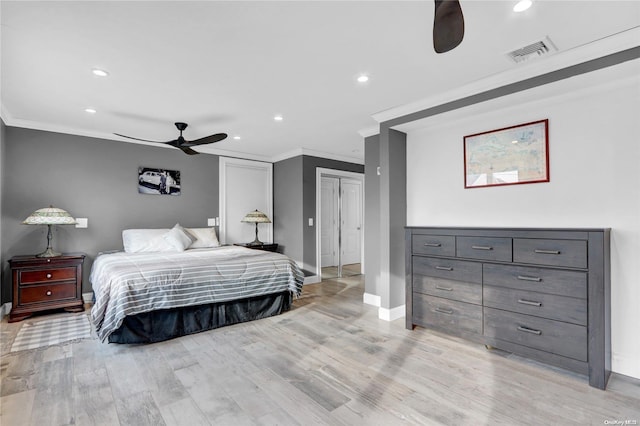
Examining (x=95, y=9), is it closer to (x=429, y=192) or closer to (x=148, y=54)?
(x=148, y=54)

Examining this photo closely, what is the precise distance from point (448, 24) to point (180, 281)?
3013 mm

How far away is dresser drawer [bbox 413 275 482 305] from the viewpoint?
9.13 feet

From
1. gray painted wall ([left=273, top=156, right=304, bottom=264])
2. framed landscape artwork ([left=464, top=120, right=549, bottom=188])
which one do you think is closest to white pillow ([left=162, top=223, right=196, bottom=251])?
gray painted wall ([left=273, top=156, right=304, bottom=264])

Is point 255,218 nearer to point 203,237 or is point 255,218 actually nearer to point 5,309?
point 203,237

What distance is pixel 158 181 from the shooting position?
491cm

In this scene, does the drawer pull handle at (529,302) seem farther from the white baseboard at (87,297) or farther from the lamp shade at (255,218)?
the white baseboard at (87,297)

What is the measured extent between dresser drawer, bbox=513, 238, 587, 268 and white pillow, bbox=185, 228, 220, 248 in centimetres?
411

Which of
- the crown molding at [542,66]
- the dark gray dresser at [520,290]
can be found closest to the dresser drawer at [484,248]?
the dark gray dresser at [520,290]

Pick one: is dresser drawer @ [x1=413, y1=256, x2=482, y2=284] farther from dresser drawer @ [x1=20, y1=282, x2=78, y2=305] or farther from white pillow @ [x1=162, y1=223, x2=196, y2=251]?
dresser drawer @ [x1=20, y1=282, x2=78, y2=305]

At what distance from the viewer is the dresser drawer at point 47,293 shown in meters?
3.58

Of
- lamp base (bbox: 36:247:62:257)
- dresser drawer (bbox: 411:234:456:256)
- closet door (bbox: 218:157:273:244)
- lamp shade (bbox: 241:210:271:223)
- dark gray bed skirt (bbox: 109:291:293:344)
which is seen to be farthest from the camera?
closet door (bbox: 218:157:273:244)

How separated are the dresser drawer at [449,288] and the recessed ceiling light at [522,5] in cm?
209

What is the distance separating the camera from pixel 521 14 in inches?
73.0

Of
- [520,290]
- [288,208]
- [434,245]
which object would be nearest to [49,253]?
[288,208]
